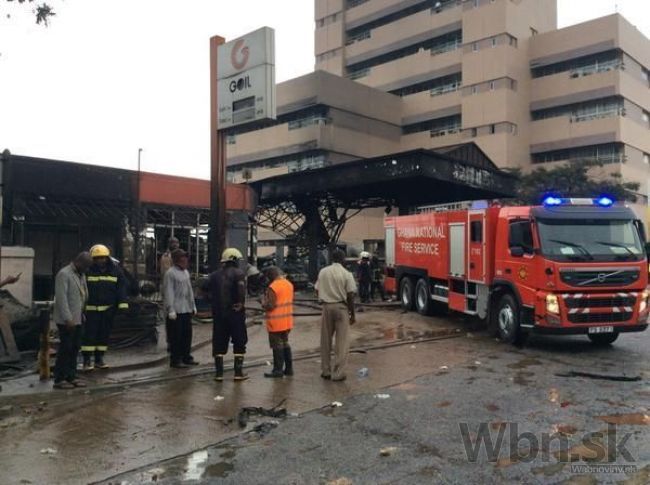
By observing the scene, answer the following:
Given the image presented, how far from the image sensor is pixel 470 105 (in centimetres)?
6153

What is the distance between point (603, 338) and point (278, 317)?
665 centimetres

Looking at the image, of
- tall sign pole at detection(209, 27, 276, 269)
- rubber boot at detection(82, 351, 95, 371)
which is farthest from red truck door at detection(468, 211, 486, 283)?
rubber boot at detection(82, 351, 95, 371)

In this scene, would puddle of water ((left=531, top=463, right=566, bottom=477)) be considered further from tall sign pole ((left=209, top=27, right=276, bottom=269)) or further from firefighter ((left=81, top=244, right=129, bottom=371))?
tall sign pole ((left=209, top=27, right=276, bottom=269))

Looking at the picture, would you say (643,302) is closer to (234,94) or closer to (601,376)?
(601,376)

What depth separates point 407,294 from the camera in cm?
1742

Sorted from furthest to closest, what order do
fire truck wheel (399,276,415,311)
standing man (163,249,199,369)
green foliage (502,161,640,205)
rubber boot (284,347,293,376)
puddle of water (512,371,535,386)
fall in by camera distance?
1. green foliage (502,161,640,205)
2. fire truck wheel (399,276,415,311)
3. standing man (163,249,199,369)
4. rubber boot (284,347,293,376)
5. puddle of water (512,371,535,386)

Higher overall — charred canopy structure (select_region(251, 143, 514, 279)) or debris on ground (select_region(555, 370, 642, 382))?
charred canopy structure (select_region(251, 143, 514, 279))

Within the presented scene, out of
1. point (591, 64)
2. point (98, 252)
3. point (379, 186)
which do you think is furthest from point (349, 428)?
point (591, 64)

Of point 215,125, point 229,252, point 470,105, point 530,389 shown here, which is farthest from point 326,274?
point 470,105

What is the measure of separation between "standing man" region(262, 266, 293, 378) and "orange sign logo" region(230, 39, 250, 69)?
20.1ft

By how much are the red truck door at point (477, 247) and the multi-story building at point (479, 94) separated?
47366 mm

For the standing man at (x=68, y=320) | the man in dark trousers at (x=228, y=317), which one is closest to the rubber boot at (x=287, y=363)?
the man in dark trousers at (x=228, y=317)

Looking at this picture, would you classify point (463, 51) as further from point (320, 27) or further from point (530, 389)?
point (530, 389)

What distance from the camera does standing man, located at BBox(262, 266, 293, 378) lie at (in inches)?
330
